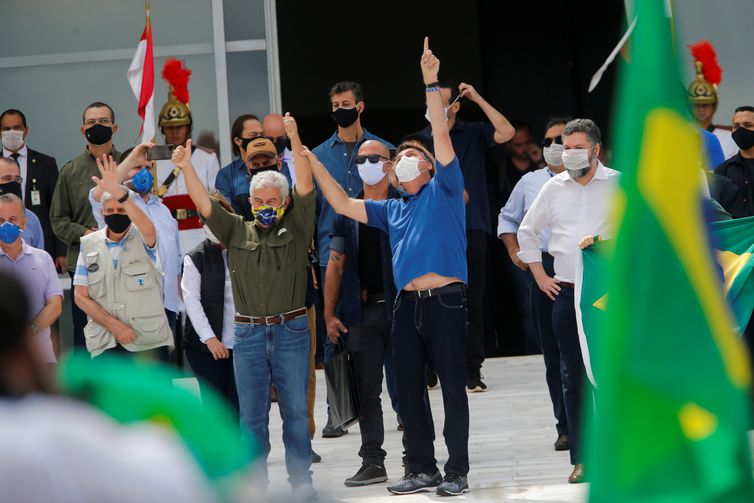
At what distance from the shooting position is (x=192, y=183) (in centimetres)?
721

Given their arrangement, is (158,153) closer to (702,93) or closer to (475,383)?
(475,383)

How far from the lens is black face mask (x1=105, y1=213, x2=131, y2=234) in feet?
25.8

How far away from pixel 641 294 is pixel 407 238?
4.51 m

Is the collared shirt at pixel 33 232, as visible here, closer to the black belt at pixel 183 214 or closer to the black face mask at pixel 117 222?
the black belt at pixel 183 214

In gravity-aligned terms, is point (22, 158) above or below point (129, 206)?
above

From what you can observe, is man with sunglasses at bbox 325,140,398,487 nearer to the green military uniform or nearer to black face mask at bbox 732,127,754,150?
the green military uniform

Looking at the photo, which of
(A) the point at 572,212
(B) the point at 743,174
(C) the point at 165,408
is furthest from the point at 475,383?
(C) the point at 165,408

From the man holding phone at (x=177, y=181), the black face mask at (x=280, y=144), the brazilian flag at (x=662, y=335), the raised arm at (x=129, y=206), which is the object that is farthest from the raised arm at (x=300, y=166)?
the brazilian flag at (x=662, y=335)

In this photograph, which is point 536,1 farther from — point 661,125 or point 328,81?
point 661,125

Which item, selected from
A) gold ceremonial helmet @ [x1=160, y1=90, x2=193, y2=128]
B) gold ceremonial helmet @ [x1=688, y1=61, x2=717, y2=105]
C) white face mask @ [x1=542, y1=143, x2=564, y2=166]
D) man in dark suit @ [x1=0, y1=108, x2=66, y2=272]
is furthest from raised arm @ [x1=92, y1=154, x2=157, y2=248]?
gold ceremonial helmet @ [x1=688, y1=61, x2=717, y2=105]

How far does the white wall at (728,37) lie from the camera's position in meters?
13.4

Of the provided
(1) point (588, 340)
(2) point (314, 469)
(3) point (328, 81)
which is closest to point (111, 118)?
(2) point (314, 469)

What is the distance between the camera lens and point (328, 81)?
15.9m

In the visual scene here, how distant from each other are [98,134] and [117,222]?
190 centimetres
